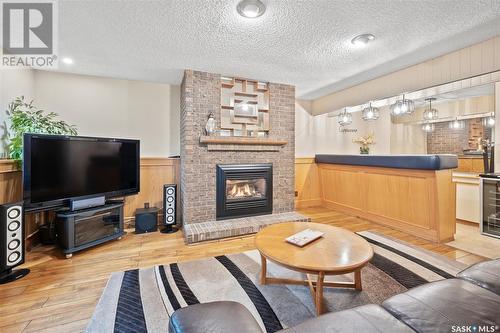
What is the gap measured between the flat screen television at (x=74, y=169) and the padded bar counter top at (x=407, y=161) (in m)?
3.60

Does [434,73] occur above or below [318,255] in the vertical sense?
above

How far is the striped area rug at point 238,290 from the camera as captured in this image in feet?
4.99

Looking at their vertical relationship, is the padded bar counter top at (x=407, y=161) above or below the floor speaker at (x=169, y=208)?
above

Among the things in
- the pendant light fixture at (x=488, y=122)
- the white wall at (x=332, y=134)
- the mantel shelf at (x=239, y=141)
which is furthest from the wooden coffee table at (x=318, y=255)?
the pendant light fixture at (x=488, y=122)

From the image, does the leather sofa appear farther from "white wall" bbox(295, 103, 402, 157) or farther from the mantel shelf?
"white wall" bbox(295, 103, 402, 157)

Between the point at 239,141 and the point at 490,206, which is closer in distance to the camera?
the point at 490,206

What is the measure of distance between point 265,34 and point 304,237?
199cm

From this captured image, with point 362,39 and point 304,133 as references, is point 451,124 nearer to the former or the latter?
point 304,133

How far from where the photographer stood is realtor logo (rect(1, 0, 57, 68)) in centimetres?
188

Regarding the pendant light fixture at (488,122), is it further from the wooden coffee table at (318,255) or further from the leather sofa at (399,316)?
the leather sofa at (399,316)

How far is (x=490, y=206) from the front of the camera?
9.08 feet

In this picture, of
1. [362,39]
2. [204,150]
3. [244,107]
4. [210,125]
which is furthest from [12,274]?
[362,39]

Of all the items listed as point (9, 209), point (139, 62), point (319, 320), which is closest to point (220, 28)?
point (139, 62)

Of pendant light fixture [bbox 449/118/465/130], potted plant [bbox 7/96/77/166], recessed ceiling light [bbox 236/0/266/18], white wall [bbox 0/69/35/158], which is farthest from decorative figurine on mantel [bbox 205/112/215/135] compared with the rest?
pendant light fixture [bbox 449/118/465/130]
